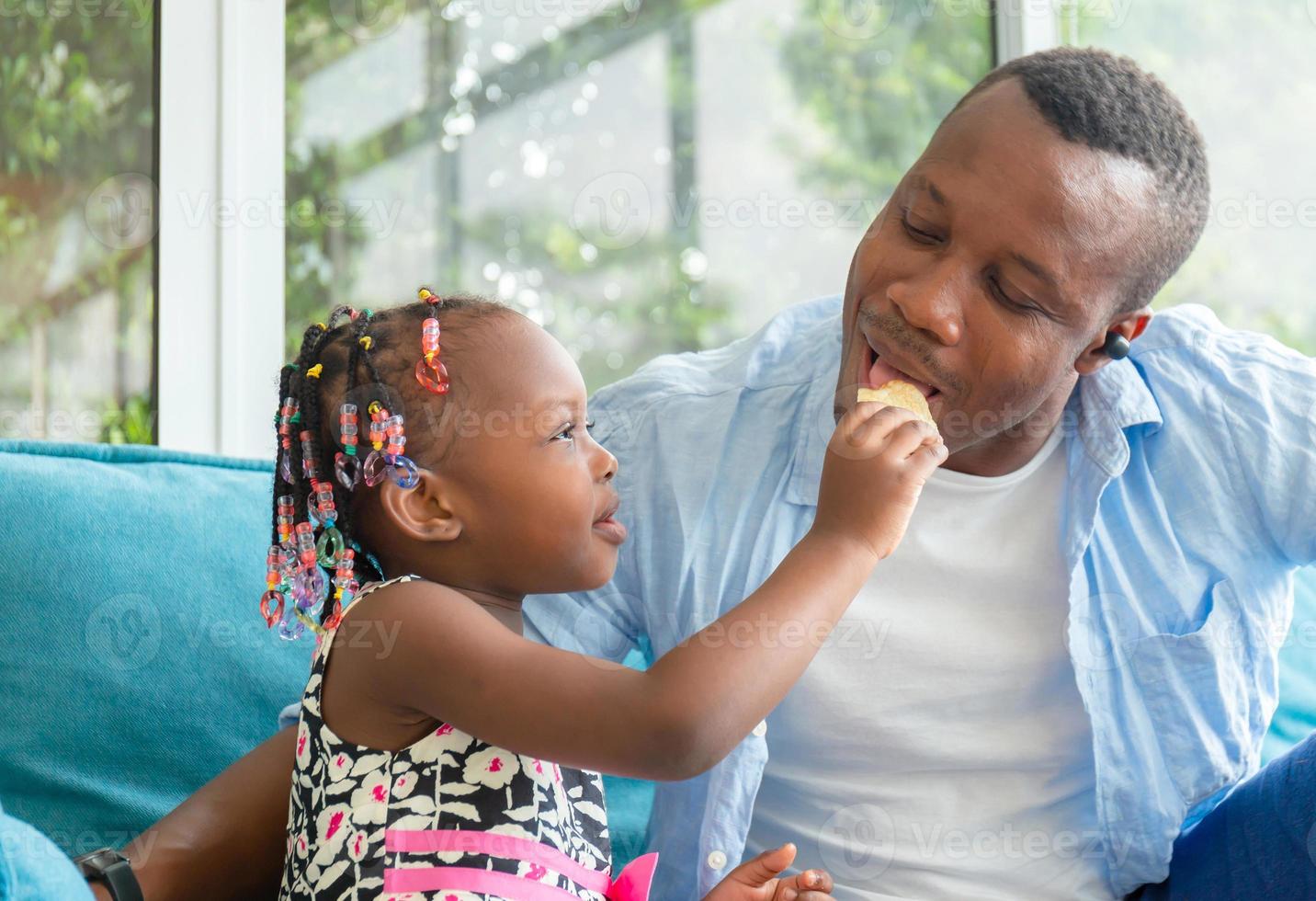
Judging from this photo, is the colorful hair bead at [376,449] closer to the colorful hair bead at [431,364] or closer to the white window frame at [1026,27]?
the colorful hair bead at [431,364]

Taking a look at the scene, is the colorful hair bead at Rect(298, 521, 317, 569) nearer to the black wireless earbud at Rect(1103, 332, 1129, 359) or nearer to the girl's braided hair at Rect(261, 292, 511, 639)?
the girl's braided hair at Rect(261, 292, 511, 639)

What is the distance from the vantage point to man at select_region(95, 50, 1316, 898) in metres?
1.34

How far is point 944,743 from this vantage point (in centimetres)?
143

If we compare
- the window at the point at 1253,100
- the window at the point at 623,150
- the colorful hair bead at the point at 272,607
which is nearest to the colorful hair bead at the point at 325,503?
the colorful hair bead at the point at 272,607

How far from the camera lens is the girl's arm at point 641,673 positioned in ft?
3.20

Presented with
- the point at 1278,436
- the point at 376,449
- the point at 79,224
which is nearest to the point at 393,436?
the point at 376,449

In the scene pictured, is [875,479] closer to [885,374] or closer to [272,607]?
[885,374]

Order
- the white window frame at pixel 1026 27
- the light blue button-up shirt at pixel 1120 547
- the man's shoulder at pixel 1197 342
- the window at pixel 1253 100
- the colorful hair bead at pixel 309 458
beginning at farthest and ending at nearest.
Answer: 1. the window at pixel 1253 100
2. the white window frame at pixel 1026 27
3. the man's shoulder at pixel 1197 342
4. the light blue button-up shirt at pixel 1120 547
5. the colorful hair bead at pixel 309 458

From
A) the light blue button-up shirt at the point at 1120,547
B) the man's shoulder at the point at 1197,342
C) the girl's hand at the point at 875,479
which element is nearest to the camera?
the girl's hand at the point at 875,479

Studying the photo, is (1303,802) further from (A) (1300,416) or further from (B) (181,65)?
(B) (181,65)

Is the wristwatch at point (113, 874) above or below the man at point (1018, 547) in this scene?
below

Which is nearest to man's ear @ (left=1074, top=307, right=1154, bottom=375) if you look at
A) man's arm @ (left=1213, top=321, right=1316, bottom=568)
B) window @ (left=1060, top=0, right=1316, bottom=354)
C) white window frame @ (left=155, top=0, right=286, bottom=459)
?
man's arm @ (left=1213, top=321, right=1316, bottom=568)

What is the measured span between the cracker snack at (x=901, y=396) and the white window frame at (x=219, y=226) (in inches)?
43.9

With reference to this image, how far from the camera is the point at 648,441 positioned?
1.51 metres
